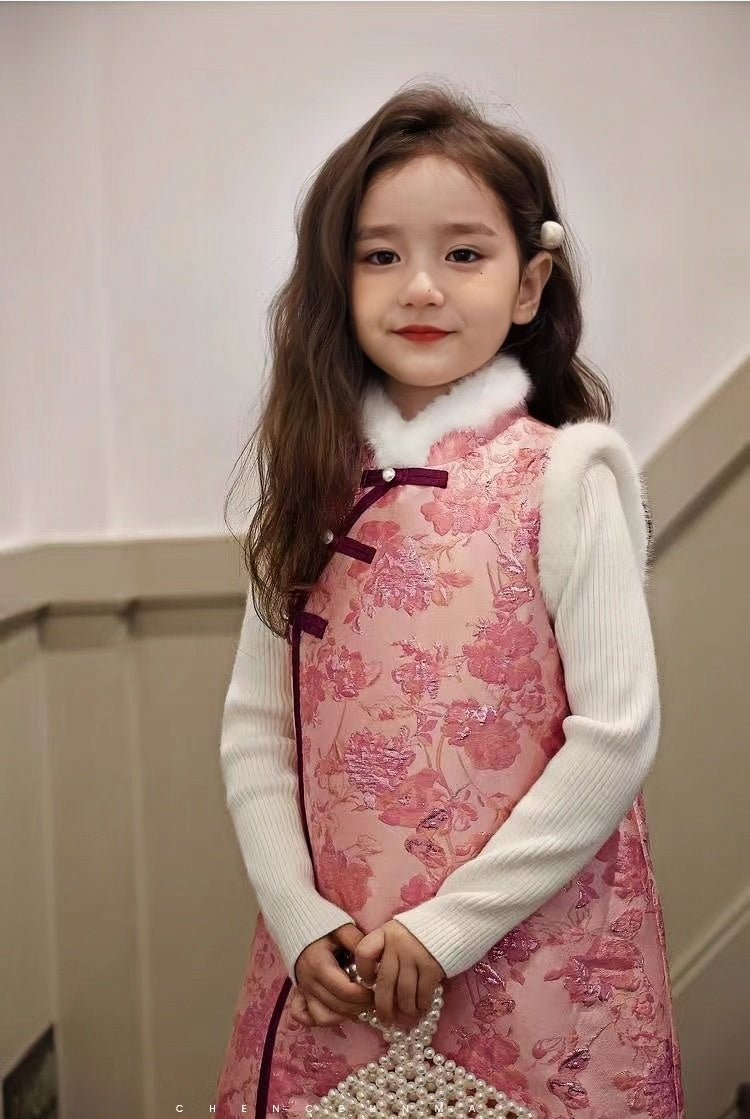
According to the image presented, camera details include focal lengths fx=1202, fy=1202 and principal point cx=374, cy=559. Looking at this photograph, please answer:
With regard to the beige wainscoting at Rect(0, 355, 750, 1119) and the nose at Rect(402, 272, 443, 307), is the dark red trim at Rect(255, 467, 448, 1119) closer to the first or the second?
the nose at Rect(402, 272, 443, 307)

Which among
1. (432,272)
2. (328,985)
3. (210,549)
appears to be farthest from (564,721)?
(210,549)

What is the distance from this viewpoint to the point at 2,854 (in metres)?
1.47

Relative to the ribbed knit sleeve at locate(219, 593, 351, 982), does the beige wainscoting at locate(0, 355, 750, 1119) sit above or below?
below

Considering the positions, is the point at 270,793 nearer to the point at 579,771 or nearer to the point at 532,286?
the point at 579,771

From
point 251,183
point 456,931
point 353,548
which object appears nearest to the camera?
point 456,931

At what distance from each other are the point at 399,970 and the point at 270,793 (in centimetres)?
21

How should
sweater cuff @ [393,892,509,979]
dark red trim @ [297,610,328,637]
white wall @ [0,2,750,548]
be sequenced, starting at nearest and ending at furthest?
sweater cuff @ [393,892,509,979]
dark red trim @ [297,610,328,637]
white wall @ [0,2,750,548]

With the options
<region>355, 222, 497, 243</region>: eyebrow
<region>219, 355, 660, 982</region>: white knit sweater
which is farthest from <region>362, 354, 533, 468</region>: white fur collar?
<region>355, 222, 497, 243</region>: eyebrow

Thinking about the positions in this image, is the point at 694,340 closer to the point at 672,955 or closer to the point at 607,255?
the point at 607,255

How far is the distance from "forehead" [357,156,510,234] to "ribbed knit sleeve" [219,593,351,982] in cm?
37

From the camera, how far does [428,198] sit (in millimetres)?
1008

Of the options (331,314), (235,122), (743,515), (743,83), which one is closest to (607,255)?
(743,83)

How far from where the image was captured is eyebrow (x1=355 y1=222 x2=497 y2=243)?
1010 mm

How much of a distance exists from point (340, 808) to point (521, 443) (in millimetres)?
347
